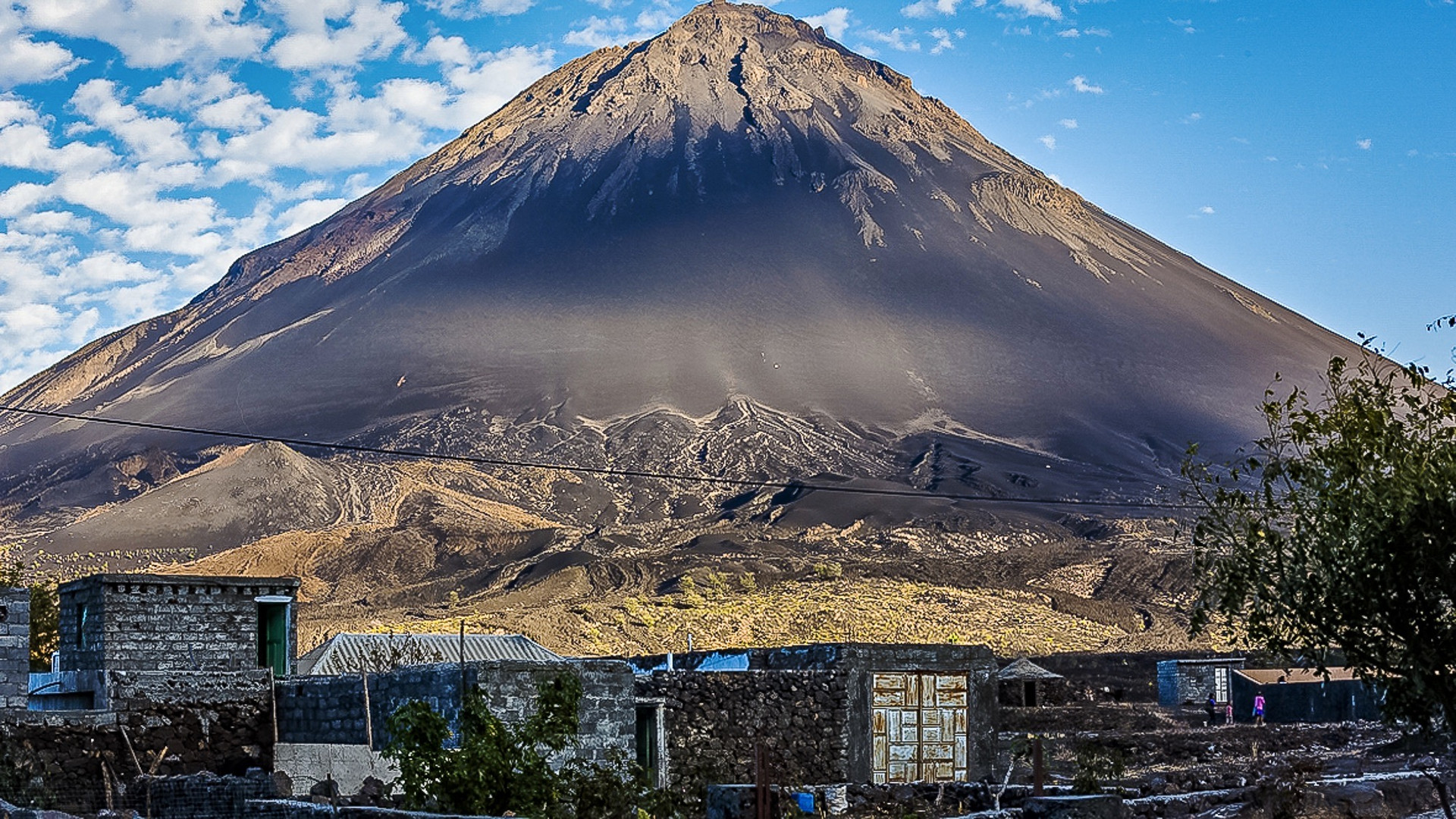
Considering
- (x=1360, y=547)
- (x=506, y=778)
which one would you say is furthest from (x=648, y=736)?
(x=1360, y=547)

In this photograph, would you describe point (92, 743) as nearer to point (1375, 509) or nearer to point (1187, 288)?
point (1375, 509)

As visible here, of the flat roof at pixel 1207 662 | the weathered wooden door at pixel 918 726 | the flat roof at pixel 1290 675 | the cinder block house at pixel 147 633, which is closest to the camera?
the cinder block house at pixel 147 633

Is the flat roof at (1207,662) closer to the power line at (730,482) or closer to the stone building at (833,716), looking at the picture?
the stone building at (833,716)

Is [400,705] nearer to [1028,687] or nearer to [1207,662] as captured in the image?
[1028,687]

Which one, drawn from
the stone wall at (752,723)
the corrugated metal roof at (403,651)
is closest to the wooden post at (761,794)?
the stone wall at (752,723)

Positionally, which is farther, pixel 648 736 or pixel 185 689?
pixel 648 736

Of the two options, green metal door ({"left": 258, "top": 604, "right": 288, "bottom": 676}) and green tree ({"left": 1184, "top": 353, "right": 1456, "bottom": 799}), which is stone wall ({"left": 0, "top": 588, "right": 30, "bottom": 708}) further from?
green tree ({"left": 1184, "top": 353, "right": 1456, "bottom": 799})

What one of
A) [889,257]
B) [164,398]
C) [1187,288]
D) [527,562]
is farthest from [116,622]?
[1187,288]

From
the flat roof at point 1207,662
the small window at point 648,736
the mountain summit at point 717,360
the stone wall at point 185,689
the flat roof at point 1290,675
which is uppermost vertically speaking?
the mountain summit at point 717,360

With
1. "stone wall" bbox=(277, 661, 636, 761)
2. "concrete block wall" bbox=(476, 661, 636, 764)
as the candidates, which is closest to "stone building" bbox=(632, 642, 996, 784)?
"concrete block wall" bbox=(476, 661, 636, 764)
